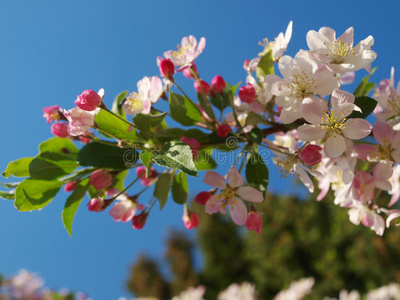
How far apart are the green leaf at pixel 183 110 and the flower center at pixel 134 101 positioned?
4.3 inches

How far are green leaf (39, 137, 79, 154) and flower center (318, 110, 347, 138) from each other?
27.3 inches

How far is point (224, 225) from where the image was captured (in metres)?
13.9

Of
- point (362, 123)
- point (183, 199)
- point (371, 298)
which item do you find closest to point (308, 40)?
point (362, 123)

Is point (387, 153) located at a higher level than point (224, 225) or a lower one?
lower

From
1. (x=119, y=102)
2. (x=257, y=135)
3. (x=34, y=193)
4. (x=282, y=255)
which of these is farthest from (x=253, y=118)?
(x=282, y=255)

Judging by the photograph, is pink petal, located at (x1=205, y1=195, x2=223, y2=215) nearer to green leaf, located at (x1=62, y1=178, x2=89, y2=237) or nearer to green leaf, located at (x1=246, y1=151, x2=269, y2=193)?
green leaf, located at (x1=246, y1=151, x2=269, y2=193)

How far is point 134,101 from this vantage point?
112 cm

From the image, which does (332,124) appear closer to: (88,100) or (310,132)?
(310,132)

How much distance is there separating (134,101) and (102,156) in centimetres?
20

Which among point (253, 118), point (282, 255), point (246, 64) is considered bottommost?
point (253, 118)

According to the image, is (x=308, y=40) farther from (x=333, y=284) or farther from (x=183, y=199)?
(x=333, y=284)

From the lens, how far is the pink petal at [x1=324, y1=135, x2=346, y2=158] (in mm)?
887

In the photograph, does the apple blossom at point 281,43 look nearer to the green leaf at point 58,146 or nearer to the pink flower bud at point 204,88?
the pink flower bud at point 204,88

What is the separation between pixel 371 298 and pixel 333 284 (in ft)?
20.5
